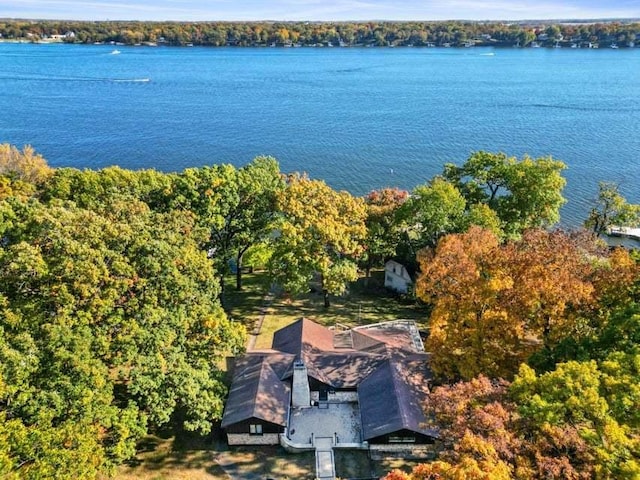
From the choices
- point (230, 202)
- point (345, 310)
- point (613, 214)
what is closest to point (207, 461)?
point (345, 310)

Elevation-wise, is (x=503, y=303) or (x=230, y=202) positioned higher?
(x=230, y=202)

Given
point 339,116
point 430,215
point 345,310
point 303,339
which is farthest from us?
point 339,116

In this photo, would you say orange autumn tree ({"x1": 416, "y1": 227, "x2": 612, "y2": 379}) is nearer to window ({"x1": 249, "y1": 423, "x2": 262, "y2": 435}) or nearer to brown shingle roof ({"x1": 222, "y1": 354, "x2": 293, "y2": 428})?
brown shingle roof ({"x1": 222, "y1": 354, "x2": 293, "y2": 428})

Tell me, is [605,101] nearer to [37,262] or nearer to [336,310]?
[336,310]

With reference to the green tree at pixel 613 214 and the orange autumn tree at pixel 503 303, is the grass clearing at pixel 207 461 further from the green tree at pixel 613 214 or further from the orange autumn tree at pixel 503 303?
the green tree at pixel 613 214

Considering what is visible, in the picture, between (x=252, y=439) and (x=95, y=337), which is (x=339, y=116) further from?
(x=95, y=337)

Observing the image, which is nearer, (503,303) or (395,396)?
(503,303)
